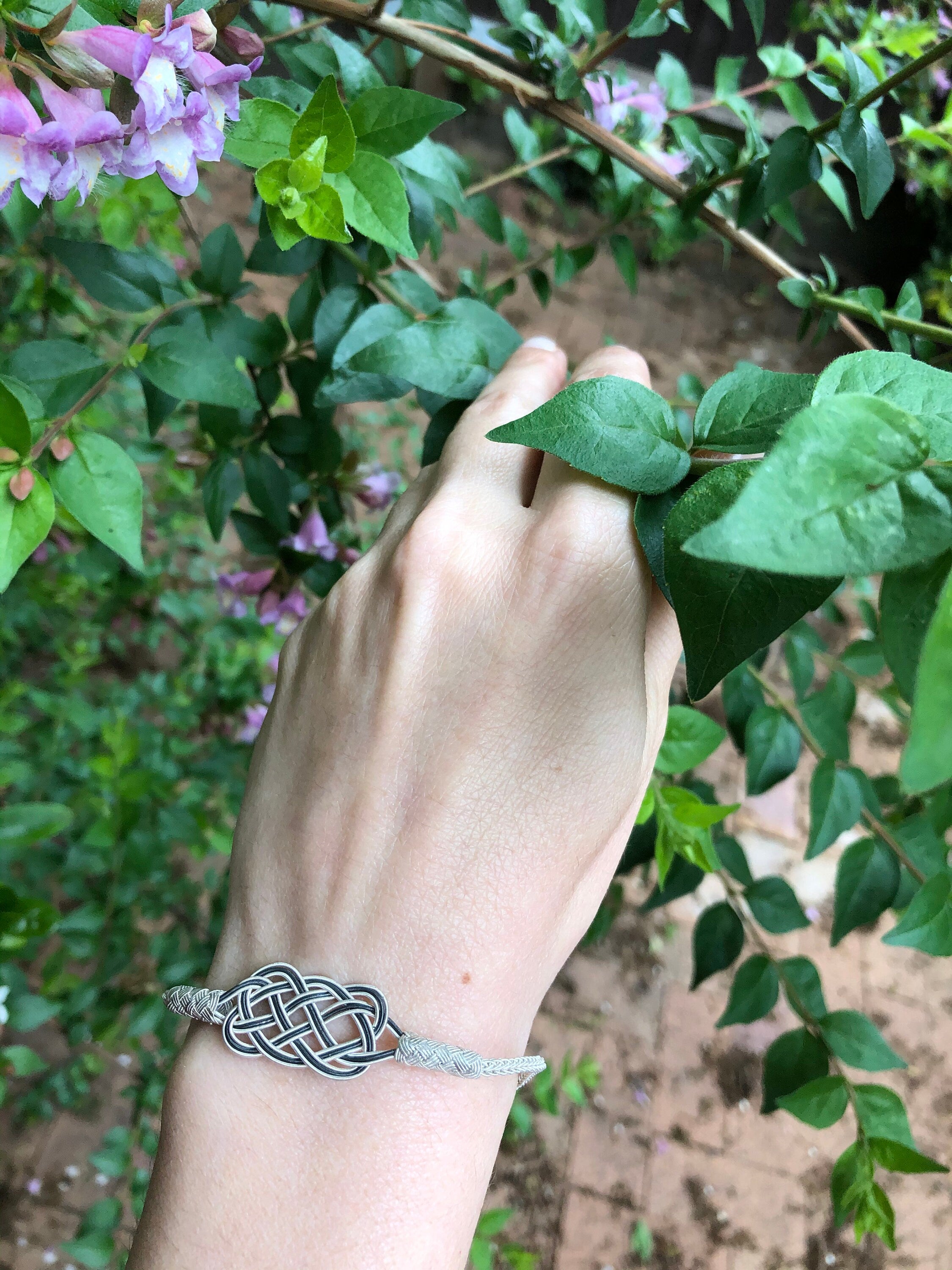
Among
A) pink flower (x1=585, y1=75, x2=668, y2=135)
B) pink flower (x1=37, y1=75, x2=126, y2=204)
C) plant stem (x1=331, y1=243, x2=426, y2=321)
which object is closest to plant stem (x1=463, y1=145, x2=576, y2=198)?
pink flower (x1=585, y1=75, x2=668, y2=135)

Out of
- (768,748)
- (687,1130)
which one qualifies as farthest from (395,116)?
(687,1130)

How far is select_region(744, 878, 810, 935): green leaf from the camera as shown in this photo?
37.8 inches

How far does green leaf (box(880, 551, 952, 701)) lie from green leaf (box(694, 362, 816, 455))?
0.46ft

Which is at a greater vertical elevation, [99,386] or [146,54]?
[146,54]

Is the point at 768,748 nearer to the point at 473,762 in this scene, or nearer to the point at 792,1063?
the point at 792,1063

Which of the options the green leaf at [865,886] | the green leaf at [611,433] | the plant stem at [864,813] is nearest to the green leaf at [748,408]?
the green leaf at [611,433]

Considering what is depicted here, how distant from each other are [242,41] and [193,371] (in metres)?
0.23

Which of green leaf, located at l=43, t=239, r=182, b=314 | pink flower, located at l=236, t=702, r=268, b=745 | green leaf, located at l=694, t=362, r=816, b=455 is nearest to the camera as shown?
green leaf, located at l=694, t=362, r=816, b=455

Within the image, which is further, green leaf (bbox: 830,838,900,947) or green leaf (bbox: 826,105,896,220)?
green leaf (bbox: 830,838,900,947)

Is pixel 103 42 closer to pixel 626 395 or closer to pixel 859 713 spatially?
pixel 626 395

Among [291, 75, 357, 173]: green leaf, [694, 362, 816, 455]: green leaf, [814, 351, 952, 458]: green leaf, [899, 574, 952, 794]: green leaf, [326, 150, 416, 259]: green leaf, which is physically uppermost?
[291, 75, 357, 173]: green leaf

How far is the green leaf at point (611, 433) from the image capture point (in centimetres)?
47

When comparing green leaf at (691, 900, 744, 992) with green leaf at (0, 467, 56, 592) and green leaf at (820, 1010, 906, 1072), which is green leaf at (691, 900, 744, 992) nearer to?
green leaf at (820, 1010, 906, 1072)

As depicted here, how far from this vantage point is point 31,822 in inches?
32.7
